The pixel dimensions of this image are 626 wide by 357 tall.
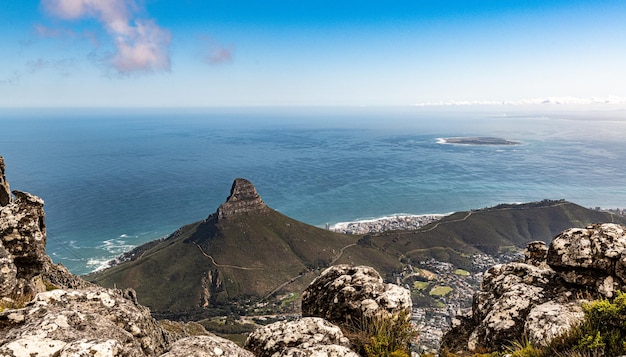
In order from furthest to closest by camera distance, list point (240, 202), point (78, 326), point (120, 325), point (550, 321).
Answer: point (240, 202) < point (120, 325) < point (550, 321) < point (78, 326)

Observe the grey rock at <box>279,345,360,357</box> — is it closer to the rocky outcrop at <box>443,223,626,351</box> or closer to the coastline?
the rocky outcrop at <box>443,223,626,351</box>

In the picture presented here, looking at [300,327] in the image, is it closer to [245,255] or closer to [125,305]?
[125,305]

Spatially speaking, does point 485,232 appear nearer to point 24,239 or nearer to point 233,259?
point 233,259

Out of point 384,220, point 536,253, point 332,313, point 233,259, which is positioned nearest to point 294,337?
point 332,313

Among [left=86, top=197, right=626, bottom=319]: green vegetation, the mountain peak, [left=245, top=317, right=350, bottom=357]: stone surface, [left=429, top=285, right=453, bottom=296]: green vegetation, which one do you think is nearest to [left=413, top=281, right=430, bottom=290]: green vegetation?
[left=86, top=197, right=626, bottom=319]: green vegetation

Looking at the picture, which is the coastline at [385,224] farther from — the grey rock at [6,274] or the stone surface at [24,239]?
the grey rock at [6,274]

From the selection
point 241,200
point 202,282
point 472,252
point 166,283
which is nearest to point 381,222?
point 472,252
